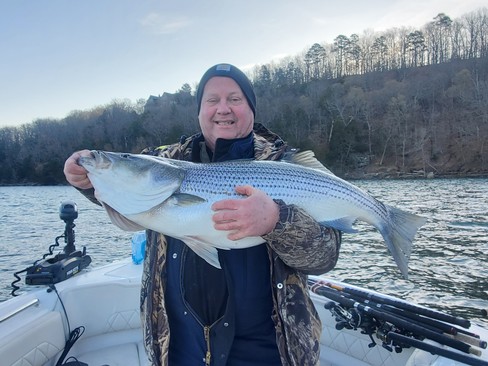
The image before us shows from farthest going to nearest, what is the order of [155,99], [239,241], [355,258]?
[155,99] < [355,258] < [239,241]

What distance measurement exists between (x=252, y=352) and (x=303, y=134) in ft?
201

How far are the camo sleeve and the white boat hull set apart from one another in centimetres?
186

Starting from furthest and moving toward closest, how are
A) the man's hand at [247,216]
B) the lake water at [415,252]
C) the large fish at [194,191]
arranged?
the lake water at [415,252], the large fish at [194,191], the man's hand at [247,216]

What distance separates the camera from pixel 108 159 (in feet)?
9.08

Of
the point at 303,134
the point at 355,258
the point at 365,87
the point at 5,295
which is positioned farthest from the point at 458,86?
the point at 5,295

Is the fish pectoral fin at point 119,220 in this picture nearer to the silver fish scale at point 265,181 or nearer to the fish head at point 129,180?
the fish head at point 129,180

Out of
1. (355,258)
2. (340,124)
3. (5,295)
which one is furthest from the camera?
(340,124)

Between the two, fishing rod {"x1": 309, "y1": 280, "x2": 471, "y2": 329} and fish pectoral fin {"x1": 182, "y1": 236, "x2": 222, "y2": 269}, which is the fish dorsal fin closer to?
fish pectoral fin {"x1": 182, "y1": 236, "x2": 222, "y2": 269}

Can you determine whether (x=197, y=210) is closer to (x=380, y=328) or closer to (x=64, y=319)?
(x=380, y=328)

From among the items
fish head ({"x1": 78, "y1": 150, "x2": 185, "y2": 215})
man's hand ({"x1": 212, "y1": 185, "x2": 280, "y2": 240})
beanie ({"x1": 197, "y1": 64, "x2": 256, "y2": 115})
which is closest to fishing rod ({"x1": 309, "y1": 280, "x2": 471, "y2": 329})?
man's hand ({"x1": 212, "y1": 185, "x2": 280, "y2": 240})

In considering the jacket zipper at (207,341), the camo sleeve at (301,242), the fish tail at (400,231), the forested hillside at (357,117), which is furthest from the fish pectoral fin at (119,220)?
the forested hillside at (357,117)

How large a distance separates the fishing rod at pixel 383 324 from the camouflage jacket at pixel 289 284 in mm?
1627

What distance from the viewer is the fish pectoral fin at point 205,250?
251 centimetres

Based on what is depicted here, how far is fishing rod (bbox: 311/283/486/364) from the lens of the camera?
11.6ft
